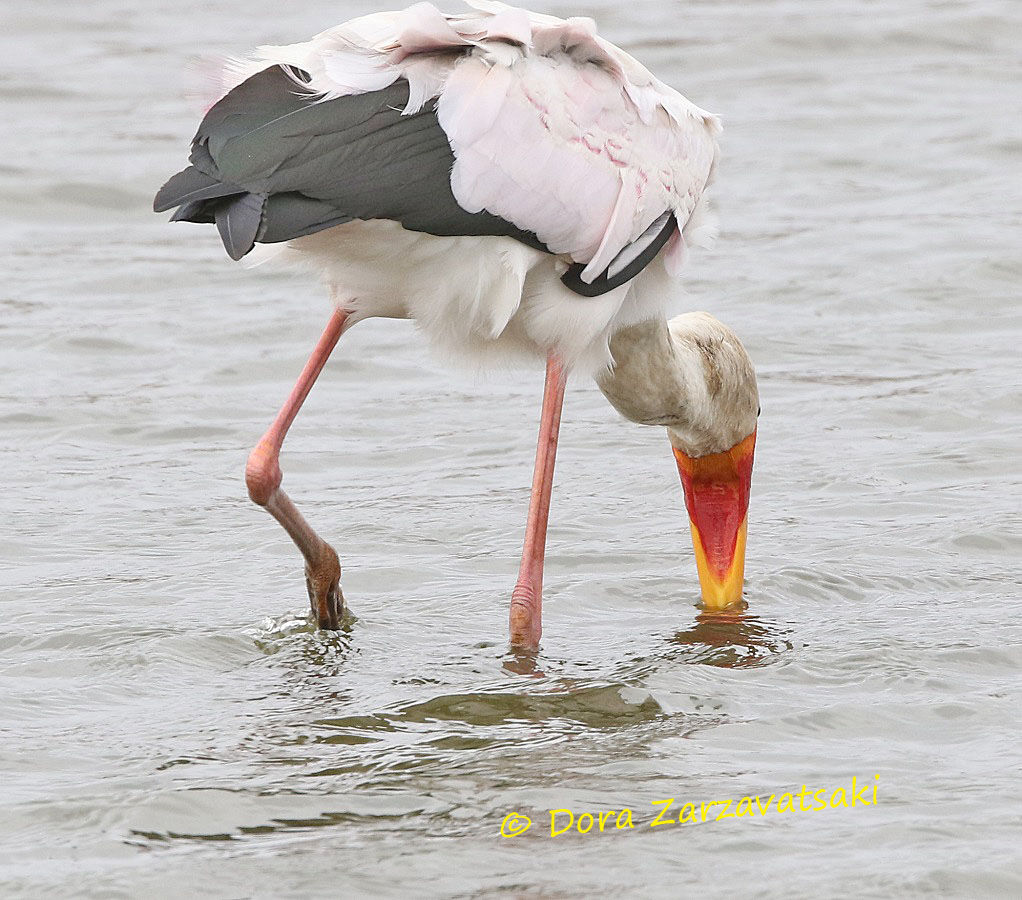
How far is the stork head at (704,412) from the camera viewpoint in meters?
7.45

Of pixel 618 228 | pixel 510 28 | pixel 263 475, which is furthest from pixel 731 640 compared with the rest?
pixel 510 28

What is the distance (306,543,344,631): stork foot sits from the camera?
708 centimetres

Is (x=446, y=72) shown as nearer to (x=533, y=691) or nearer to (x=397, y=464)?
(x=533, y=691)

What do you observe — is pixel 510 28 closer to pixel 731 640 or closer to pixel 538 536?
pixel 538 536

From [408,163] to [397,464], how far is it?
3.63 meters

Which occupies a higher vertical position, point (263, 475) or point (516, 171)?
point (516, 171)

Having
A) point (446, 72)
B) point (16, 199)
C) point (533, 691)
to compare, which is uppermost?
point (446, 72)

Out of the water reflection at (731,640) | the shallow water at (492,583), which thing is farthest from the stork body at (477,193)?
the shallow water at (492,583)

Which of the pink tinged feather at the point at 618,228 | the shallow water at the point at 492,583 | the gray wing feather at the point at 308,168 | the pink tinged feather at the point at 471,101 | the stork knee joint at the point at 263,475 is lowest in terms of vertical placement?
the shallow water at the point at 492,583

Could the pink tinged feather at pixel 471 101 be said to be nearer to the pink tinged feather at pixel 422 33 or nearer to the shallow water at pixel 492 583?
the pink tinged feather at pixel 422 33

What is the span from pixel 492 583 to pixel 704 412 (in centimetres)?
108

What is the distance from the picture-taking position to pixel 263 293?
1285cm

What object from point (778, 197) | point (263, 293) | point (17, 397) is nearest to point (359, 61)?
point (17, 397)

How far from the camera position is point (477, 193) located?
6.15 metres
